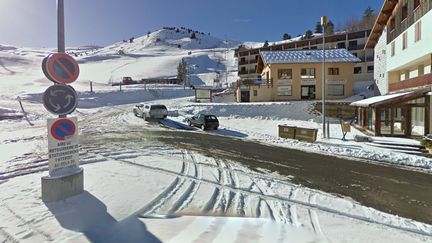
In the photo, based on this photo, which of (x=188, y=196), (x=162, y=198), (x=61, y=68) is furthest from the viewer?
(x=188, y=196)

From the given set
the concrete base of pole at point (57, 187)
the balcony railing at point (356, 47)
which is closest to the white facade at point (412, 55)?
the concrete base of pole at point (57, 187)

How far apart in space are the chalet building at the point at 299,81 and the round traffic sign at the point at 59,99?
3716 centimetres

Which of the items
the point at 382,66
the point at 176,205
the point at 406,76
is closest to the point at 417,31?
the point at 406,76

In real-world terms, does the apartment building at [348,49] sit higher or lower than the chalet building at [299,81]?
higher

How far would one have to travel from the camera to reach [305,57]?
144 ft

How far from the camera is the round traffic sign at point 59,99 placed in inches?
255

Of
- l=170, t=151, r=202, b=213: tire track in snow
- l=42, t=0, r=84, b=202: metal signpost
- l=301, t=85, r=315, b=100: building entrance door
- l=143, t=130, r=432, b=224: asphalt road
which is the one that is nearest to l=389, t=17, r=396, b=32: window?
l=301, t=85, r=315, b=100: building entrance door

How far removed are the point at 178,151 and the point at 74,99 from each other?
7.69 meters

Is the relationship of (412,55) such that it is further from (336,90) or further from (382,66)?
(336,90)

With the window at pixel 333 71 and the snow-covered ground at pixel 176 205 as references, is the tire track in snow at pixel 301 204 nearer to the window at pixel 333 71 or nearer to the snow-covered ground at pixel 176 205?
the snow-covered ground at pixel 176 205

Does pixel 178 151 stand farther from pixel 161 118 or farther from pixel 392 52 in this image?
pixel 392 52

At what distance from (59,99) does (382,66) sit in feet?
119

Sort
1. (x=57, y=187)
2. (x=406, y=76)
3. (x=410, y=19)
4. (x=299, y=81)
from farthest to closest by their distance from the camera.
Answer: (x=299, y=81) → (x=406, y=76) → (x=410, y=19) → (x=57, y=187)

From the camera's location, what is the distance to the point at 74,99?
7.01m
